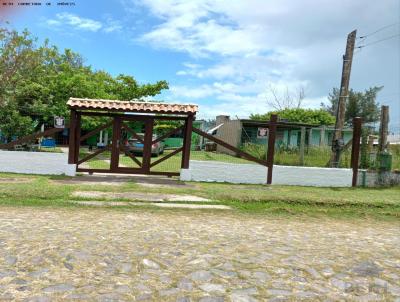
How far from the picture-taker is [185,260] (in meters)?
5.38

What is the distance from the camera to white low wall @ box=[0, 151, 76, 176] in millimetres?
14148

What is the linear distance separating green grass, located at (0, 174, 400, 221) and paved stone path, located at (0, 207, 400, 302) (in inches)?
69.6

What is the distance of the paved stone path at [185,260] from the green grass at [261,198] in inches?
69.6

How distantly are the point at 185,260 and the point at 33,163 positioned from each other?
34.0 feet

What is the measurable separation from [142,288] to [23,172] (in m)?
11.1

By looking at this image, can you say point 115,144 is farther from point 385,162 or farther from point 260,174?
point 385,162

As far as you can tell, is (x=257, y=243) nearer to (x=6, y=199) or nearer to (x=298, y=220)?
(x=298, y=220)

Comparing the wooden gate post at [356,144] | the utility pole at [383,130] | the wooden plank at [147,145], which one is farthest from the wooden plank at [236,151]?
the utility pole at [383,130]

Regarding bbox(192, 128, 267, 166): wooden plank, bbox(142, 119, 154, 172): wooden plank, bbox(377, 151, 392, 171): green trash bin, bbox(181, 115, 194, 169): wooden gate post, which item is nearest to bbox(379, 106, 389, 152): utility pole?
bbox(377, 151, 392, 171): green trash bin

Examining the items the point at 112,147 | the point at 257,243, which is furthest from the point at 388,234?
the point at 112,147

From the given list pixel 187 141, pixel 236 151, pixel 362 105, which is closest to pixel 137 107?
pixel 187 141

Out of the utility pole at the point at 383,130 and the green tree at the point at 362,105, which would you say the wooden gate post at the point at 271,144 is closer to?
the utility pole at the point at 383,130

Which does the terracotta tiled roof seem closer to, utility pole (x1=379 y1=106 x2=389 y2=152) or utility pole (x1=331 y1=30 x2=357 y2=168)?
utility pole (x1=331 y1=30 x2=357 y2=168)

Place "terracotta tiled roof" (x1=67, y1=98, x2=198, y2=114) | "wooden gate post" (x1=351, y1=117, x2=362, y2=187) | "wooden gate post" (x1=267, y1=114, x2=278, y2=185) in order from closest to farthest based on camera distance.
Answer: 1. "terracotta tiled roof" (x1=67, y1=98, x2=198, y2=114)
2. "wooden gate post" (x1=267, y1=114, x2=278, y2=185)
3. "wooden gate post" (x1=351, y1=117, x2=362, y2=187)
